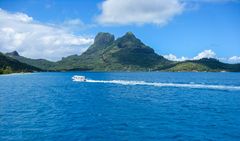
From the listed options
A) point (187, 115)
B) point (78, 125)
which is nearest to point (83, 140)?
point (78, 125)

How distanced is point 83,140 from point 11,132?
1168 cm

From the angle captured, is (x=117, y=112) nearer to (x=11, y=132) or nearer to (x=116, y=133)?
(x=116, y=133)

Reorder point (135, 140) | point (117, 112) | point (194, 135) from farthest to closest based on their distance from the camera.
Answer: point (117, 112) < point (194, 135) < point (135, 140)

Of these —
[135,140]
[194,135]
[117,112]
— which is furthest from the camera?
[117,112]

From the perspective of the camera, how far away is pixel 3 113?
61.2 metres

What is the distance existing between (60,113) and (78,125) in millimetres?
13726

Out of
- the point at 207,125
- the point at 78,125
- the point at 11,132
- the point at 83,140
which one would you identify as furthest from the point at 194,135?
the point at 11,132

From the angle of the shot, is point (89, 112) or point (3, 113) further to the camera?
point (89, 112)

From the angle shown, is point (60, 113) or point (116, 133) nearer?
point (116, 133)

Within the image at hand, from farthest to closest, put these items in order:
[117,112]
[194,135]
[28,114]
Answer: [117,112], [28,114], [194,135]

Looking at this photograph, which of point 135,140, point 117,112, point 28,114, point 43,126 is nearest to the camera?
point 135,140

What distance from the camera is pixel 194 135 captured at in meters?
43.5

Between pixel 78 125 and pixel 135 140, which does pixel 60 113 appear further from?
pixel 135 140

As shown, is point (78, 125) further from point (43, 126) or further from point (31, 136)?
point (31, 136)
